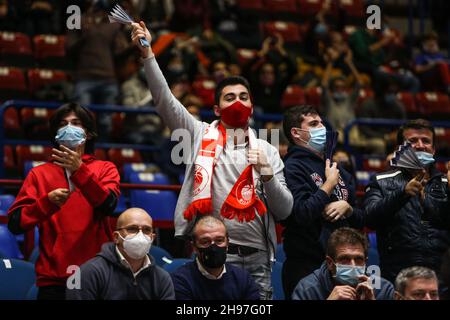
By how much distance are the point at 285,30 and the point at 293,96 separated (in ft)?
6.59

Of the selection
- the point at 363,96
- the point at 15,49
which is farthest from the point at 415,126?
the point at 15,49

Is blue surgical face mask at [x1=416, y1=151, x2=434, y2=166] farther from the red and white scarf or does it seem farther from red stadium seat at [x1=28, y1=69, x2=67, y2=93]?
red stadium seat at [x1=28, y1=69, x2=67, y2=93]

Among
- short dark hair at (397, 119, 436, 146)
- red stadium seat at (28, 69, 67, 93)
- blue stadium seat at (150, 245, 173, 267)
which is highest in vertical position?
red stadium seat at (28, 69, 67, 93)

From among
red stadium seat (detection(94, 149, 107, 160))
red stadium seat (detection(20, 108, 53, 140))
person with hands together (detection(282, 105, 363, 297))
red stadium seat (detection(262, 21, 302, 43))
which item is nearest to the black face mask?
person with hands together (detection(282, 105, 363, 297))

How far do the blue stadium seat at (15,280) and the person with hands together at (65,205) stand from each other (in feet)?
2.12

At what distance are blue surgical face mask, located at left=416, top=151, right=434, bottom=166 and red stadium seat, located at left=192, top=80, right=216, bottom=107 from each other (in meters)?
5.40

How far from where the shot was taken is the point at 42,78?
12.1 m

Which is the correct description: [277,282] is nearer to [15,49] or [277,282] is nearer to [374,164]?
[374,164]

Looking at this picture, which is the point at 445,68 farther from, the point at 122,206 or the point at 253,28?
the point at 122,206

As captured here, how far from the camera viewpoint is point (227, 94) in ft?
21.7

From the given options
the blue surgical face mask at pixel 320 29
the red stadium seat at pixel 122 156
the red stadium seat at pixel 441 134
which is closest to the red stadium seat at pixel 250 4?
the blue surgical face mask at pixel 320 29

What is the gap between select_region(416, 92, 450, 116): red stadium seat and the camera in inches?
540

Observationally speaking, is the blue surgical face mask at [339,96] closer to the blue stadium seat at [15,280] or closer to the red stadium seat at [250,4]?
the red stadium seat at [250,4]
